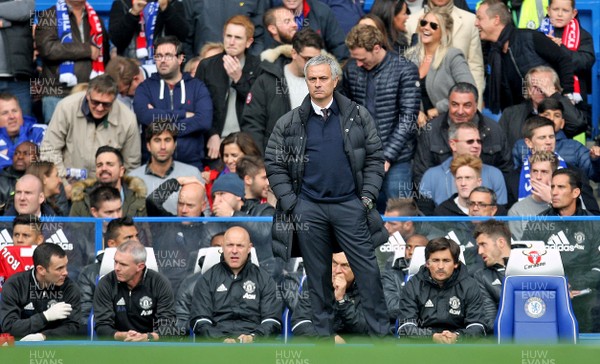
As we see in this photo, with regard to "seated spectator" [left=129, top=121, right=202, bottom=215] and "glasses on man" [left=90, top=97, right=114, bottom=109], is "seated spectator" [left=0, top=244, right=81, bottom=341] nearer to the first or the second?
"seated spectator" [left=129, top=121, right=202, bottom=215]

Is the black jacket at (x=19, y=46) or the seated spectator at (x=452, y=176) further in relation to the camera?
the black jacket at (x=19, y=46)

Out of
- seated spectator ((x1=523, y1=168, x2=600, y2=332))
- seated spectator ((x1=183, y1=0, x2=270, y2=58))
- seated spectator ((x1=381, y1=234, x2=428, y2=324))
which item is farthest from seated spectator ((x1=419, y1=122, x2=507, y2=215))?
seated spectator ((x1=183, y1=0, x2=270, y2=58))

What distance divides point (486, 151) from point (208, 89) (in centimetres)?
308

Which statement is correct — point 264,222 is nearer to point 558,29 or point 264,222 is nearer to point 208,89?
point 208,89

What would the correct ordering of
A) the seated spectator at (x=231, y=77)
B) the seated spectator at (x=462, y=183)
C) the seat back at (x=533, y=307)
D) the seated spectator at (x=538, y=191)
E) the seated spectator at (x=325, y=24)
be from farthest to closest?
the seated spectator at (x=325, y=24)
the seated spectator at (x=231, y=77)
the seated spectator at (x=462, y=183)
the seated spectator at (x=538, y=191)
the seat back at (x=533, y=307)

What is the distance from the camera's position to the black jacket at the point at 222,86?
1502cm

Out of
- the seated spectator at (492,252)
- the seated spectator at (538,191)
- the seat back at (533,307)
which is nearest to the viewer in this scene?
the seat back at (533,307)

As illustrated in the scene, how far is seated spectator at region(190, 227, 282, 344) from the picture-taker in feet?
39.1

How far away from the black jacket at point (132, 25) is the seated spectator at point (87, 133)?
1.26 metres

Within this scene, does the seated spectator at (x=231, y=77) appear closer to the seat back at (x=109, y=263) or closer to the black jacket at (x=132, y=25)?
the black jacket at (x=132, y=25)

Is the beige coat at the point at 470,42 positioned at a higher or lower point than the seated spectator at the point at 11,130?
higher

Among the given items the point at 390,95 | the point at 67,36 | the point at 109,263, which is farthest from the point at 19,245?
Answer: the point at 390,95

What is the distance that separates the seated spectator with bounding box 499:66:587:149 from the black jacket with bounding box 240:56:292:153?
232 cm

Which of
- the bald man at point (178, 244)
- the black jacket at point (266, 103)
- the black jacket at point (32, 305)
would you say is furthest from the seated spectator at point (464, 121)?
the black jacket at point (32, 305)
